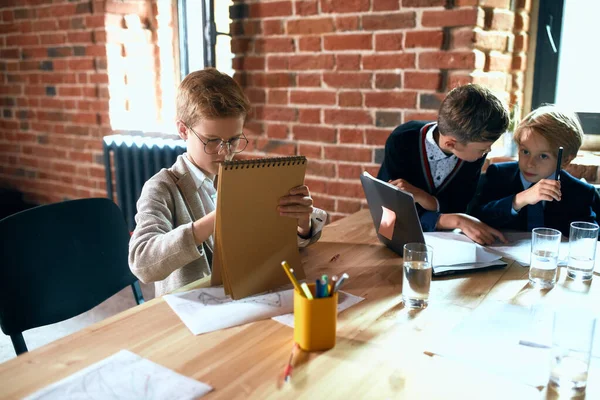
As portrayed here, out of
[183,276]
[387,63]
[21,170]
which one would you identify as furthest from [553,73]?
[21,170]

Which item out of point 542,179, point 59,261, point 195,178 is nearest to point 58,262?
point 59,261

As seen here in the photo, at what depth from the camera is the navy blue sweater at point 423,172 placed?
171 centimetres


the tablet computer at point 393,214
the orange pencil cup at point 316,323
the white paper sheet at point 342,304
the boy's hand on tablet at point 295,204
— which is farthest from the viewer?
the tablet computer at point 393,214

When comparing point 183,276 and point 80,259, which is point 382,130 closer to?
point 183,276

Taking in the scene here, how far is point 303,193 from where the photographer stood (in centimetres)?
110

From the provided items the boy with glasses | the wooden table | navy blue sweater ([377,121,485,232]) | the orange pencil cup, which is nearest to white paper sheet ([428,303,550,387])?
the wooden table

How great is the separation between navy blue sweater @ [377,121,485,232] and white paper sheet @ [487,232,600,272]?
24cm

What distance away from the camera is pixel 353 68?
7.09 feet

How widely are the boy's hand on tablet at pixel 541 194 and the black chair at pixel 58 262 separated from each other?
1103mm

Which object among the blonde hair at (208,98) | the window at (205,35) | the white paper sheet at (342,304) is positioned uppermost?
the window at (205,35)

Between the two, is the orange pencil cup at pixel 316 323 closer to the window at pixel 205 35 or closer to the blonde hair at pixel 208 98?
the blonde hair at pixel 208 98

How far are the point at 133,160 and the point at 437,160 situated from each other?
5.91 feet

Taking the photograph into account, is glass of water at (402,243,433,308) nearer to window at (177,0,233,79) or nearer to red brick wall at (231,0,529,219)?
red brick wall at (231,0,529,219)

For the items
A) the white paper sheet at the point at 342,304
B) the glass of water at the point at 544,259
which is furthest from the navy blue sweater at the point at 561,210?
the white paper sheet at the point at 342,304
